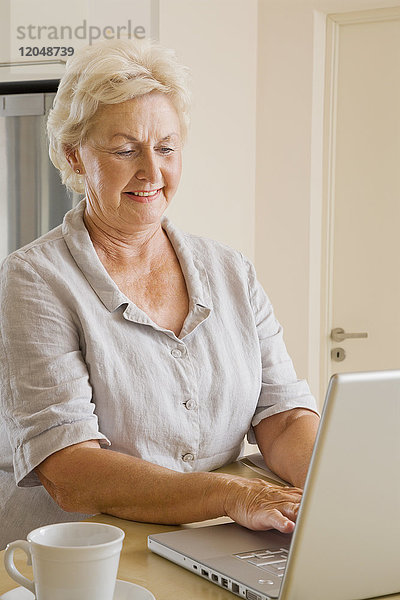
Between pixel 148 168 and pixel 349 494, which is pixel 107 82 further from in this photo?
pixel 349 494

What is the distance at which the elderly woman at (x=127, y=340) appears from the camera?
4.12 feet

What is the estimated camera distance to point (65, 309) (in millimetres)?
1366

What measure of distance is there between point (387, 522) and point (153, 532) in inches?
16.5

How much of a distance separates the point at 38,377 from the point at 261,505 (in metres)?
0.44

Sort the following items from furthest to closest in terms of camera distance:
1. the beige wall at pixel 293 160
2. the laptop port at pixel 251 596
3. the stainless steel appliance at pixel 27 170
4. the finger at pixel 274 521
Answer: the beige wall at pixel 293 160, the stainless steel appliance at pixel 27 170, the finger at pixel 274 521, the laptop port at pixel 251 596

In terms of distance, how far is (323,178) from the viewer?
3.33 metres

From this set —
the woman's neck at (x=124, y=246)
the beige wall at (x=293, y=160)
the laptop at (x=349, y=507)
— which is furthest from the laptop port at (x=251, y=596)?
the beige wall at (x=293, y=160)

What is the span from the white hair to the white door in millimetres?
1871

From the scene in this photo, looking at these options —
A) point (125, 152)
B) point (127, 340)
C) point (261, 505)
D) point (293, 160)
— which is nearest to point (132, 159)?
point (125, 152)

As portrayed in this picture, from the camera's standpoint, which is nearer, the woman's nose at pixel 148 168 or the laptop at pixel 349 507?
the laptop at pixel 349 507

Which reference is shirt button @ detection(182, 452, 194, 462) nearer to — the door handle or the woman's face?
the woman's face

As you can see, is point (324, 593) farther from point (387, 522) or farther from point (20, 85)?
point (20, 85)

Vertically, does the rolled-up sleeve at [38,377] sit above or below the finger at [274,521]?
above

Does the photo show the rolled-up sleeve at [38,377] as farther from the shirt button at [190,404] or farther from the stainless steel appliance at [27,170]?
the stainless steel appliance at [27,170]
